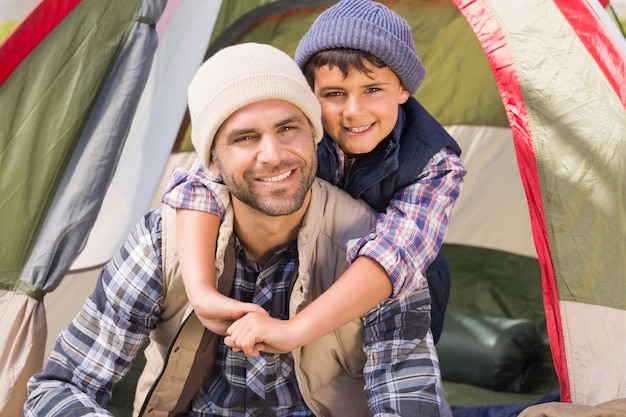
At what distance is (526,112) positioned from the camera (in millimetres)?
2029

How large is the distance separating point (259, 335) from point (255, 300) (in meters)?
0.25

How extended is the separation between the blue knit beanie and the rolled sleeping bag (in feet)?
3.57

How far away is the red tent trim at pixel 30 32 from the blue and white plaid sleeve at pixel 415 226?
920mm

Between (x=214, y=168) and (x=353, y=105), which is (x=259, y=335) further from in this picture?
(x=353, y=105)

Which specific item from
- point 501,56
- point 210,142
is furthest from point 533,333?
point 210,142

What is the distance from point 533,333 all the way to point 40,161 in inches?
60.3

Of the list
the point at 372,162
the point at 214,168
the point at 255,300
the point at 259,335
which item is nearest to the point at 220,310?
the point at 259,335

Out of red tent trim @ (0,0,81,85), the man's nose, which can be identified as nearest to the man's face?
the man's nose

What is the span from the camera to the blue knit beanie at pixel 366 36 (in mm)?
1828

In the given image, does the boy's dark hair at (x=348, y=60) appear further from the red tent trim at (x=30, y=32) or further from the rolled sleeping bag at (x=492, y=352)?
the rolled sleeping bag at (x=492, y=352)

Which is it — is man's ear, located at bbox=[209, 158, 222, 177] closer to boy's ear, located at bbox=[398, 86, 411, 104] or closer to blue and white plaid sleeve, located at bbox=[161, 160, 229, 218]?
blue and white plaid sleeve, located at bbox=[161, 160, 229, 218]

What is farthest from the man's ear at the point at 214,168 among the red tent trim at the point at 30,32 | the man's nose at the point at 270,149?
the red tent trim at the point at 30,32

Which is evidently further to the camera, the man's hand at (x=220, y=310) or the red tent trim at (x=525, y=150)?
the red tent trim at (x=525, y=150)

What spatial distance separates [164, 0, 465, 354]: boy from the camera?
5.50 feet
